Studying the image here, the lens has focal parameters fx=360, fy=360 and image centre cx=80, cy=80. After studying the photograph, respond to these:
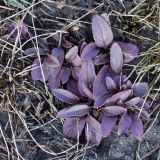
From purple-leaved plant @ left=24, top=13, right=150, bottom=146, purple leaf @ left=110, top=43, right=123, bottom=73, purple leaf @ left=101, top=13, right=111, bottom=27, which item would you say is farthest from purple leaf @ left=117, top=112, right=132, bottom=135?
purple leaf @ left=101, top=13, right=111, bottom=27

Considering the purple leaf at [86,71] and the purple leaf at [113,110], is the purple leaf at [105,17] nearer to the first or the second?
the purple leaf at [86,71]

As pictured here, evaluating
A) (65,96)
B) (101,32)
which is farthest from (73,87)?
(101,32)

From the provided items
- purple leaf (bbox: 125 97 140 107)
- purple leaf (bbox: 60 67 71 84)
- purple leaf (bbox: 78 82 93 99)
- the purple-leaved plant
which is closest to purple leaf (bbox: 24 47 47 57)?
the purple-leaved plant

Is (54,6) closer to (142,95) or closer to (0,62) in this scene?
(0,62)

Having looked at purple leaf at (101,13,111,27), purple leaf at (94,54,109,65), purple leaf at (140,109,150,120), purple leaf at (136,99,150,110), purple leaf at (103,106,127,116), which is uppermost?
purple leaf at (101,13,111,27)

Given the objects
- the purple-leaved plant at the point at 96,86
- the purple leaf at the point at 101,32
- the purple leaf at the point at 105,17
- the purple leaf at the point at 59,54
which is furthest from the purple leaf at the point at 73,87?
the purple leaf at the point at 105,17

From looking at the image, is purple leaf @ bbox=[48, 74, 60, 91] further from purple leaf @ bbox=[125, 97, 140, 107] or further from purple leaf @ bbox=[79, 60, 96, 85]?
purple leaf @ bbox=[125, 97, 140, 107]

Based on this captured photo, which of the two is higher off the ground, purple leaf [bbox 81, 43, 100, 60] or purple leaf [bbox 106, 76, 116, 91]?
purple leaf [bbox 81, 43, 100, 60]

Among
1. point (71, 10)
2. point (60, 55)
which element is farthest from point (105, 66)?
point (71, 10)
